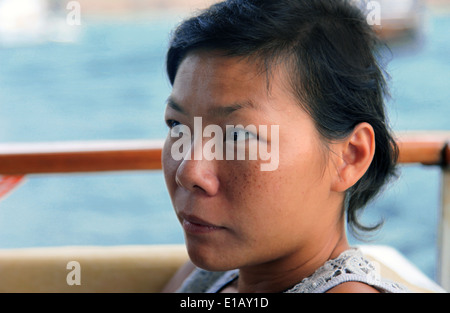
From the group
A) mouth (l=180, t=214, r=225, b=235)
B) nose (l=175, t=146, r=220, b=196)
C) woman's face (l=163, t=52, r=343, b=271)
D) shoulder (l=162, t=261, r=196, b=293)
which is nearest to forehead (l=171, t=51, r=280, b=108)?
woman's face (l=163, t=52, r=343, b=271)

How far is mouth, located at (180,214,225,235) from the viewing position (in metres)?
0.99

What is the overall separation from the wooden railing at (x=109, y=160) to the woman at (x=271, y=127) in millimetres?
701

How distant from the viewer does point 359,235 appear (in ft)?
4.46

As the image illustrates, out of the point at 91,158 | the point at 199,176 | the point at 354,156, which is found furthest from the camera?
the point at 91,158

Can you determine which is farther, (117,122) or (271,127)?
(117,122)

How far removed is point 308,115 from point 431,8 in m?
19.1

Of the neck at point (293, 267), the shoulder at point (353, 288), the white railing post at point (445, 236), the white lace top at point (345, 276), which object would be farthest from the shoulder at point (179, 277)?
the white railing post at point (445, 236)

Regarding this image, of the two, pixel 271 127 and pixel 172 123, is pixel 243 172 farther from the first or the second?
pixel 172 123

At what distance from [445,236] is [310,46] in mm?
1103

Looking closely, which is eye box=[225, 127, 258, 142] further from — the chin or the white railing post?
the white railing post

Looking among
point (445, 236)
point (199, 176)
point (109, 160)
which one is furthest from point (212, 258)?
point (445, 236)

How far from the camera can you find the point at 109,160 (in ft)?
5.85

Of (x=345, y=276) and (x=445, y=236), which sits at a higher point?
(x=445, y=236)

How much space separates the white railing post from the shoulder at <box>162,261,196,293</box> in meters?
0.90
